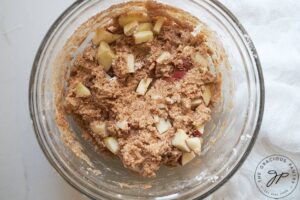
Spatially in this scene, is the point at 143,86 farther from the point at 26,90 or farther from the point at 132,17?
the point at 26,90

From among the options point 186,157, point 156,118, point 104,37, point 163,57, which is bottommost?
point 186,157

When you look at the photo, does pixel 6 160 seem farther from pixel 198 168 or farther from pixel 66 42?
pixel 198 168

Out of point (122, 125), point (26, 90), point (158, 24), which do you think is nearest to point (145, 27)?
point (158, 24)

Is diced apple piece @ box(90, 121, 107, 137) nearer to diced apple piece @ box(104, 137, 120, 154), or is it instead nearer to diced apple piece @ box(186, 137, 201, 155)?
diced apple piece @ box(104, 137, 120, 154)

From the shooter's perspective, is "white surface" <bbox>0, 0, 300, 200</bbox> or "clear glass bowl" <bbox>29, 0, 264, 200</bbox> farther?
"white surface" <bbox>0, 0, 300, 200</bbox>

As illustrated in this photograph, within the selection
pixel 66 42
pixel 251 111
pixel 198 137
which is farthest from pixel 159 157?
pixel 66 42

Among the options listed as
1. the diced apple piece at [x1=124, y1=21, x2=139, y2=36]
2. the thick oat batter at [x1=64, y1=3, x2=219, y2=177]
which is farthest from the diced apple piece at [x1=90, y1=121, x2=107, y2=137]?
the diced apple piece at [x1=124, y1=21, x2=139, y2=36]

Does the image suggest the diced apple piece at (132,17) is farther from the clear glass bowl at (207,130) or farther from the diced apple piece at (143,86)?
the diced apple piece at (143,86)

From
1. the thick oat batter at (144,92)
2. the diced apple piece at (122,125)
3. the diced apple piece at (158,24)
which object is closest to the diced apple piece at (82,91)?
the thick oat batter at (144,92)
